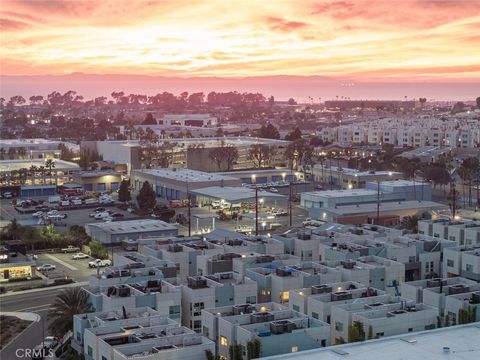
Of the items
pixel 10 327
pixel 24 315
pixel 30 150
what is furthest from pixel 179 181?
pixel 10 327

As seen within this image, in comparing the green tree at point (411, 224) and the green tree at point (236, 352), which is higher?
the green tree at point (236, 352)

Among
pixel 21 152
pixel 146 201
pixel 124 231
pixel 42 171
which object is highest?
pixel 21 152

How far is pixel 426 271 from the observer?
47.2 ft

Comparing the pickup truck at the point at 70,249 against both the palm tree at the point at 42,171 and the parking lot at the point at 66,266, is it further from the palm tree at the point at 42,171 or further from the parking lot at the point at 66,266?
the palm tree at the point at 42,171

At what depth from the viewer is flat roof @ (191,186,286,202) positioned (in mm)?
24906

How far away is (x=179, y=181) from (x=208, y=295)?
16612 mm

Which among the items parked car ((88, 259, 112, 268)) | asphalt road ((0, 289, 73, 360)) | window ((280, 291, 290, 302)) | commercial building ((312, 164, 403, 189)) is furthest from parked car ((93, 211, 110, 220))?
window ((280, 291, 290, 302))

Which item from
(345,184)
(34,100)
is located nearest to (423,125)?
(345,184)

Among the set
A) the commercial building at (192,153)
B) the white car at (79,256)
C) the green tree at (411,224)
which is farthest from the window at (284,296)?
the commercial building at (192,153)

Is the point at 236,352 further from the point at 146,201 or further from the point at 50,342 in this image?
the point at 146,201

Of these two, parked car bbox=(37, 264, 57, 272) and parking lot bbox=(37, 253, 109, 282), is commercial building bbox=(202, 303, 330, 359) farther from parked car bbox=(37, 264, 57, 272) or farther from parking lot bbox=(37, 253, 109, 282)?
parked car bbox=(37, 264, 57, 272)

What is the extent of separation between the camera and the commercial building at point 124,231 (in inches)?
764

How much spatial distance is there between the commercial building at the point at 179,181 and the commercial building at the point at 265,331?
17.2m

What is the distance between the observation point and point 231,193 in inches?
1016
